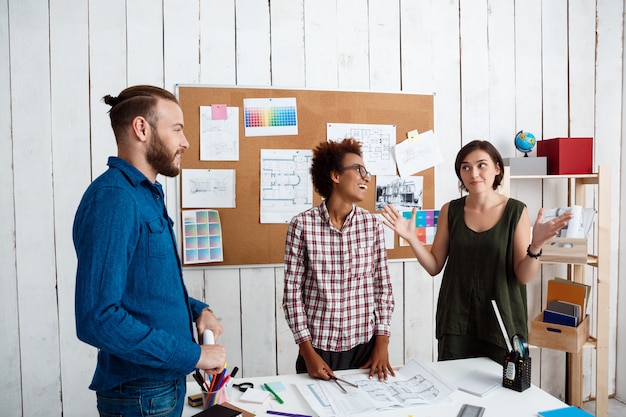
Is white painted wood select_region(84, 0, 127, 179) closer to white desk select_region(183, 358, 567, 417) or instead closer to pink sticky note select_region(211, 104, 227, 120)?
pink sticky note select_region(211, 104, 227, 120)

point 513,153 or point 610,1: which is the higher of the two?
point 610,1

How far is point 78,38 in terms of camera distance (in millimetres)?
2545

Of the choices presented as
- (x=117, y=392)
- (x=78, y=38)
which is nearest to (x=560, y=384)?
(x=117, y=392)

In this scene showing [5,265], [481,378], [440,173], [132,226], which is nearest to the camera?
[132,226]

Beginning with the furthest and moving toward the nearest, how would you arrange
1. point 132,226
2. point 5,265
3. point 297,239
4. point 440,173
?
point 440,173 → point 5,265 → point 297,239 → point 132,226

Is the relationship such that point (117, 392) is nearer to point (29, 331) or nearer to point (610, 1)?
point (29, 331)

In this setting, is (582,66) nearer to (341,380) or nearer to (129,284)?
(341,380)

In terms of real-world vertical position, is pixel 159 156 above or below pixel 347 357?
above

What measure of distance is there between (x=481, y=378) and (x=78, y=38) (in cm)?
259

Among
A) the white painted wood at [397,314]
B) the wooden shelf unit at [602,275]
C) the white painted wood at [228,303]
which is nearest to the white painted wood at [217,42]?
the white painted wood at [228,303]

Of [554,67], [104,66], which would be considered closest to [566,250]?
[554,67]

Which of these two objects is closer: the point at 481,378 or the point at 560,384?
the point at 481,378

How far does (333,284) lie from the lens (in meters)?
1.93

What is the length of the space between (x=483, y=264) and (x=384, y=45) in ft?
5.27
